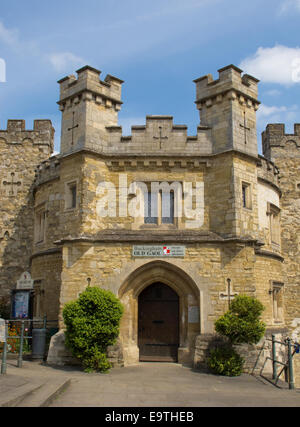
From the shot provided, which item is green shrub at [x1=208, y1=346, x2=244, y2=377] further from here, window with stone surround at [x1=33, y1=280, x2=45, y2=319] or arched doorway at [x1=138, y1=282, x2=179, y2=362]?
window with stone surround at [x1=33, y1=280, x2=45, y2=319]

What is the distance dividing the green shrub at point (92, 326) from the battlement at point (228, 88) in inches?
307

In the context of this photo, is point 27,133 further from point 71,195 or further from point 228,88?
point 228,88

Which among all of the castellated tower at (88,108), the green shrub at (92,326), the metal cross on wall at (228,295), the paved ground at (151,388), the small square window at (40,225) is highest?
the castellated tower at (88,108)

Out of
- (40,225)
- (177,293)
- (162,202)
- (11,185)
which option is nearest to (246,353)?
(177,293)

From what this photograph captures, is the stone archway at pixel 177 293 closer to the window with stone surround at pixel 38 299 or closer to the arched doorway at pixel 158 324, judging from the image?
the arched doorway at pixel 158 324

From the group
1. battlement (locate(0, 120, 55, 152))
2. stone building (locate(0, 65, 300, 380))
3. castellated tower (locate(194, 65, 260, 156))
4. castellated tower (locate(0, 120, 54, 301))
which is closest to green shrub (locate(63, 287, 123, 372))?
stone building (locate(0, 65, 300, 380))

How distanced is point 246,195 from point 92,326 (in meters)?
6.66

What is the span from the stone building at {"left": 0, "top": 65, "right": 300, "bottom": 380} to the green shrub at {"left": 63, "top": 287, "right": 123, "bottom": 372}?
1044 mm

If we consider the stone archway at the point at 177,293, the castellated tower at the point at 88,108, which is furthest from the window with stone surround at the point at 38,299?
the castellated tower at the point at 88,108

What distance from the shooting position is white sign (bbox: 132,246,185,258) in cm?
1329

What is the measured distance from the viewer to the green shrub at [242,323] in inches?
454

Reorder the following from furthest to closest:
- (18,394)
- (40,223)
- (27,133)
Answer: (27,133), (40,223), (18,394)

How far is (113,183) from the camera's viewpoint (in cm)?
1429

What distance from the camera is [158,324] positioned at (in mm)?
13859
